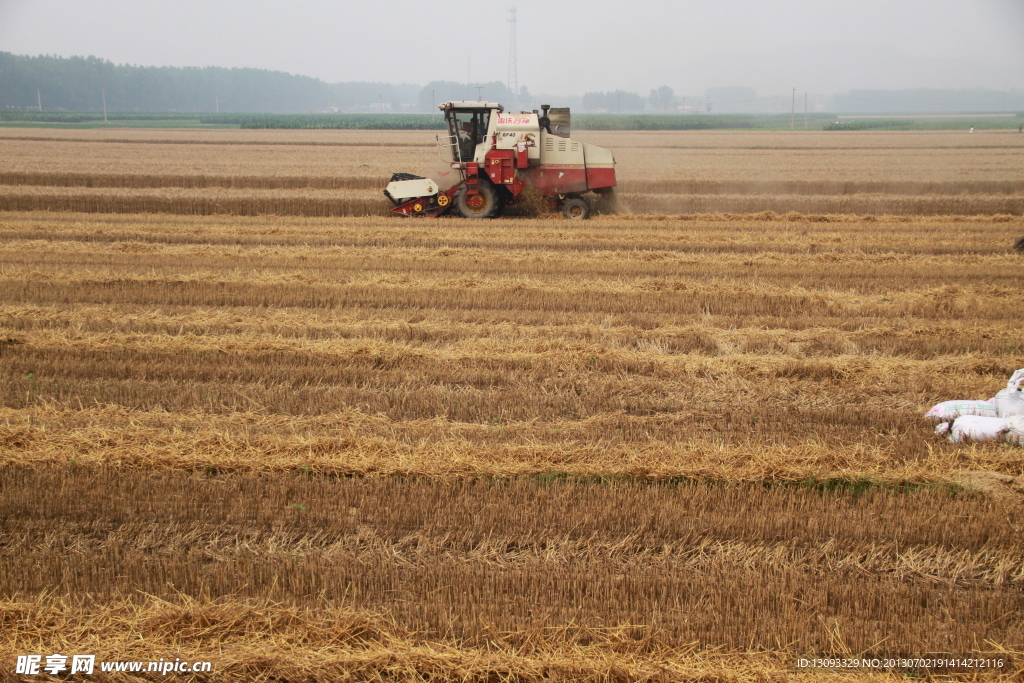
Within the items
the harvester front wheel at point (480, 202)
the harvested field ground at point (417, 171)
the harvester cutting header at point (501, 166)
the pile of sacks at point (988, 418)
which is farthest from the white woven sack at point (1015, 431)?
the harvested field ground at point (417, 171)

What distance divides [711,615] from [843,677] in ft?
2.01

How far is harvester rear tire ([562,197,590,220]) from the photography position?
1677 centimetres

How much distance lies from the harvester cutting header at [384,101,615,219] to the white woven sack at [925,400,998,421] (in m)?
11.4

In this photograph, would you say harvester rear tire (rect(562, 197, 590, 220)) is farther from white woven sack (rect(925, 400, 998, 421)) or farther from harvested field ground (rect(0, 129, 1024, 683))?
white woven sack (rect(925, 400, 998, 421))

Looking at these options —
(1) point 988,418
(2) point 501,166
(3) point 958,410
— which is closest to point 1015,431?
(1) point 988,418

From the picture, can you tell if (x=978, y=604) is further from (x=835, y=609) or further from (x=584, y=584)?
(x=584, y=584)

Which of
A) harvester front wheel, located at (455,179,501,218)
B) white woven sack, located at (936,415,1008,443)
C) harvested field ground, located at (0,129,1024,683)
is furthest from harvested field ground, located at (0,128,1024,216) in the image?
white woven sack, located at (936,415,1008,443)

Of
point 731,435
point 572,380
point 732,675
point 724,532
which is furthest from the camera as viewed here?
point 572,380

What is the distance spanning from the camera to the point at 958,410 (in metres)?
5.79

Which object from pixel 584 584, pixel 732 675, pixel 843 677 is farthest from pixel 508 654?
pixel 843 677

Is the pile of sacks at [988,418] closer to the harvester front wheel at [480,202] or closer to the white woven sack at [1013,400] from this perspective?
the white woven sack at [1013,400]

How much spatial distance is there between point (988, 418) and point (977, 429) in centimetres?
17

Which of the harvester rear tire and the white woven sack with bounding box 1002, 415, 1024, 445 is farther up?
the harvester rear tire

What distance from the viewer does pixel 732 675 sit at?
126 inches
